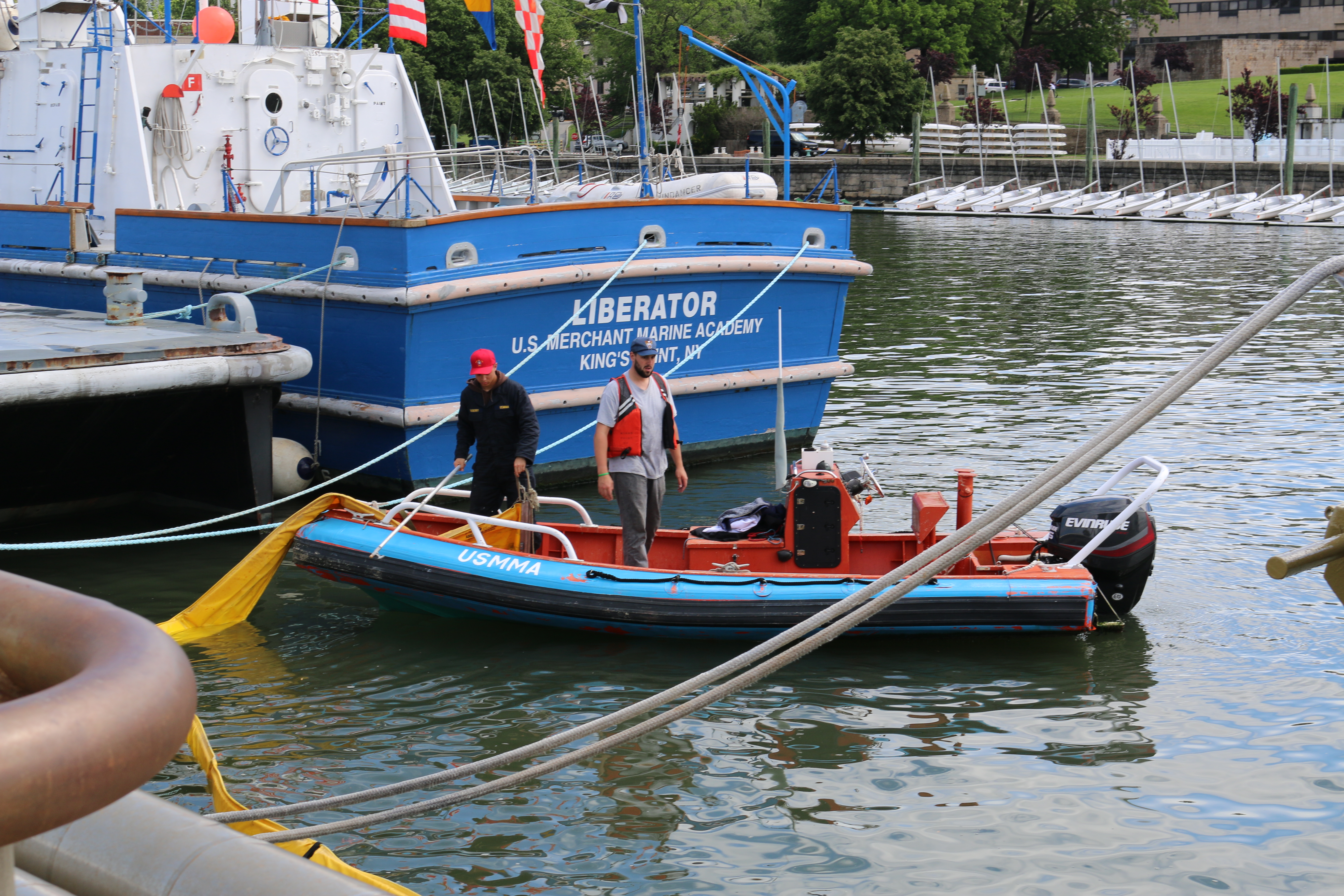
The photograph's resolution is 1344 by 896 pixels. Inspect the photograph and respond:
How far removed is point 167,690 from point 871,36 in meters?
63.8

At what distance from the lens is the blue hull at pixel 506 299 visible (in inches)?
404

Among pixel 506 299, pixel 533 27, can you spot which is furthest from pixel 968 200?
pixel 506 299

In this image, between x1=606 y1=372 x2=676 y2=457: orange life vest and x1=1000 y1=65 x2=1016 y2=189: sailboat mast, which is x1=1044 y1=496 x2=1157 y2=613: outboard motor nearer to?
x1=606 y1=372 x2=676 y2=457: orange life vest

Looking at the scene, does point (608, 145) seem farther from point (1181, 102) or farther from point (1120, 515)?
point (1120, 515)

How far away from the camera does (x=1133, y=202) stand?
156 ft

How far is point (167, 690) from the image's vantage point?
4.28 ft

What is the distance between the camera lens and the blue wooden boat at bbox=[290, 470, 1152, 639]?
7.70 m

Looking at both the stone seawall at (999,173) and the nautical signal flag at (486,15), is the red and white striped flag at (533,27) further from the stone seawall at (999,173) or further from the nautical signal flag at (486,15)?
the stone seawall at (999,173)

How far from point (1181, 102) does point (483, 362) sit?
76526 millimetres

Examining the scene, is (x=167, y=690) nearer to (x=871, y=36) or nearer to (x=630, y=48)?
(x=871, y=36)

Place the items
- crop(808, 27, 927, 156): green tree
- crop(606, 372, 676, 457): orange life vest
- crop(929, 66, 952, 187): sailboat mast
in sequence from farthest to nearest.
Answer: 1. crop(808, 27, 927, 156): green tree
2. crop(929, 66, 952, 187): sailboat mast
3. crop(606, 372, 676, 457): orange life vest

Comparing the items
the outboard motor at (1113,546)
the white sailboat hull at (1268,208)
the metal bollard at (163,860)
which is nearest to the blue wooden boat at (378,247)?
the outboard motor at (1113,546)

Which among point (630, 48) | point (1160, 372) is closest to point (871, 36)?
point (630, 48)

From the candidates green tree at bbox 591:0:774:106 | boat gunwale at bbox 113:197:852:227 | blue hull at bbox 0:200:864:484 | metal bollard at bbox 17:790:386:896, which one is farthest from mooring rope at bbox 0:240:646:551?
green tree at bbox 591:0:774:106
